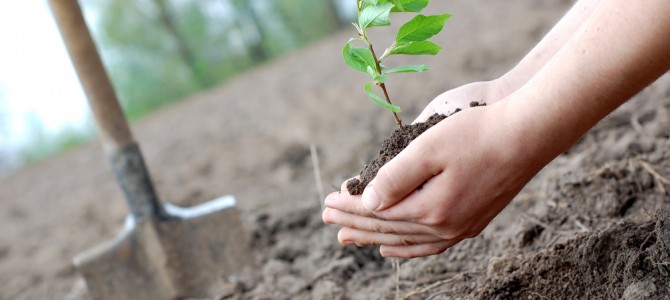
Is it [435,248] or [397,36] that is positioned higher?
[397,36]

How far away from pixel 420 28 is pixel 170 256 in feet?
5.22

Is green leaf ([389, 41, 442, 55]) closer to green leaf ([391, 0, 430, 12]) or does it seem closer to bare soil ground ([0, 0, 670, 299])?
green leaf ([391, 0, 430, 12])

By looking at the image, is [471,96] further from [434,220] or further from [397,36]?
[434,220]

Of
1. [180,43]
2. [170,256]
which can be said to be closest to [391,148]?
[170,256]

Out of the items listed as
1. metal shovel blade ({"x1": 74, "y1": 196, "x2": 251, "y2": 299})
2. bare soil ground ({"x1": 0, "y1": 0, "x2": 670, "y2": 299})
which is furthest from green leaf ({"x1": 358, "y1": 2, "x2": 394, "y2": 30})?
metal shovel blade ({"x1": 74, "y1": 196, "x2": 251, "y2": 299})

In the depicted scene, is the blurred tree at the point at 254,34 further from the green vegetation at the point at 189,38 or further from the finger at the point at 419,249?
the finger at the point at 419,249

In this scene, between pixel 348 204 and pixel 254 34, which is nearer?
pixel 348 204

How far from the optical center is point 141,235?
252cm

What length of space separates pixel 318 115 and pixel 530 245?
8.65 ft

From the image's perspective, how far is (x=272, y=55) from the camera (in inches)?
318

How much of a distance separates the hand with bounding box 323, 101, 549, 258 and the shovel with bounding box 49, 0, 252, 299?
1.40m

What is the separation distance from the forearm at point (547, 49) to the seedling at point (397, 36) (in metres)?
0.19

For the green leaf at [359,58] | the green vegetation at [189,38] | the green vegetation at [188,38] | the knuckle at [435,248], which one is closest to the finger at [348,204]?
the knuckle at [435,248]

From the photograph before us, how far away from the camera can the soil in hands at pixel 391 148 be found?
119 cm
